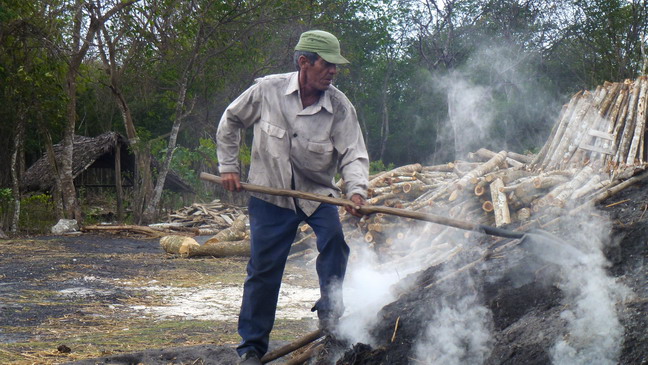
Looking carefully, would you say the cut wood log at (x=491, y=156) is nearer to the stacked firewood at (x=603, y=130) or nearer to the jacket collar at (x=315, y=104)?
the stacked firewood at (x=603, y=130)

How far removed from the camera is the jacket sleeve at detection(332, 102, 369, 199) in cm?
409

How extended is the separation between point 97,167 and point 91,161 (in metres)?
3.27

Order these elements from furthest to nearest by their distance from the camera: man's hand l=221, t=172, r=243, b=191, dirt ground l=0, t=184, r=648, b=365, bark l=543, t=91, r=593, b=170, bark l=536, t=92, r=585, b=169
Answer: bark l=536, t=92, r=585, b=169, bark l=543, t=91, r=593, b=170, man's hand l=221, t=172, r=243, b=191, dirt ground l=0, t=184, r=648, b=365

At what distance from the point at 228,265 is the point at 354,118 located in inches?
270

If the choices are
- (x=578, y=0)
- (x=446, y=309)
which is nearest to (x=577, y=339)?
(x=446, y=309)

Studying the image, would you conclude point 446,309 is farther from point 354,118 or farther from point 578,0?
point 578,0

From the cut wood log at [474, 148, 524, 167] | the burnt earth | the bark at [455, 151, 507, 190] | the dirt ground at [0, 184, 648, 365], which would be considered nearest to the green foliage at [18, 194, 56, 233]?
the dirt ground at [0, 184, 648, 365]

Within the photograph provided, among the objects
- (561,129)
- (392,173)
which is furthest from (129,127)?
(561,129)

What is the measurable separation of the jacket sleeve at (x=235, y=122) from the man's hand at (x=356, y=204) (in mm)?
759

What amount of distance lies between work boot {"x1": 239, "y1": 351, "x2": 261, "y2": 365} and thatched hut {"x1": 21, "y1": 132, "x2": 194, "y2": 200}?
16.7 meters

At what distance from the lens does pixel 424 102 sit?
34344 mm

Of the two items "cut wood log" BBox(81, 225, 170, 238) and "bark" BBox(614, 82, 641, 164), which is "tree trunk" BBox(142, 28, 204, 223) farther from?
"bark" BBox(614, 82, 641, 164)

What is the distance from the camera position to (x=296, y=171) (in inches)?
162

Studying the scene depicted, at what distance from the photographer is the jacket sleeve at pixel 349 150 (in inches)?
161
